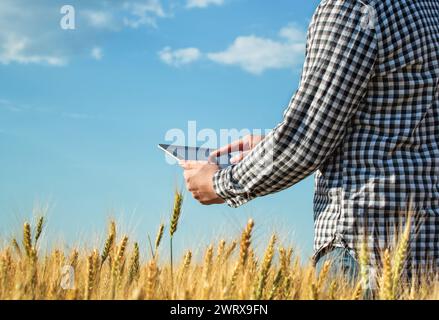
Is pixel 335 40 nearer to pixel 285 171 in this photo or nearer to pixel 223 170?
pixel 285 171

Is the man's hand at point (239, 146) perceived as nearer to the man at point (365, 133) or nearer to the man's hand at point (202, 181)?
the man's hand at point (202, 181)

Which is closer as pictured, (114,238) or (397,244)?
(397,244)

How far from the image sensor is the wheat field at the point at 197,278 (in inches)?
78.2

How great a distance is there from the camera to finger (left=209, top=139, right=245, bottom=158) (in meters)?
2.71

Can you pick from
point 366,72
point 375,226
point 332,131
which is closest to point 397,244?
point 375,226

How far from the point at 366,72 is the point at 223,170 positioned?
65 centimetres

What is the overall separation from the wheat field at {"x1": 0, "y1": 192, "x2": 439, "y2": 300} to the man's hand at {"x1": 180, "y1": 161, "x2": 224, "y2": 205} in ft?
0.34

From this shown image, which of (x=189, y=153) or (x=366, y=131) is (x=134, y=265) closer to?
(x=189, y=153)

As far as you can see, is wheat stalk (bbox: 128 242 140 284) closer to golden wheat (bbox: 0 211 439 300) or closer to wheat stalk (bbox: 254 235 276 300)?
golden wheat (bbox: 0 211 439 300)

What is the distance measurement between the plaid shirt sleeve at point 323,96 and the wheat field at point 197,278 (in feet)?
0.96

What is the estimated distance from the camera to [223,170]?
250cm

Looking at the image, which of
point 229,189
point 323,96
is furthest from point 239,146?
point 323,96

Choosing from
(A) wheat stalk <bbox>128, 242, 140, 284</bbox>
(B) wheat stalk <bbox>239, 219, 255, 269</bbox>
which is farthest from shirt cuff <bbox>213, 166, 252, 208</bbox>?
(A) wheat stalk <bbox>128, 242, 140, 284</bbox>
